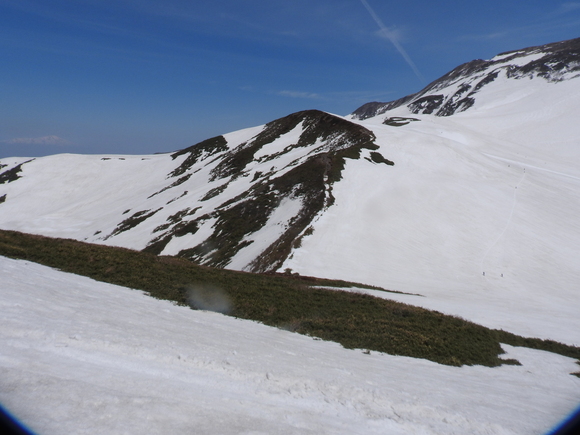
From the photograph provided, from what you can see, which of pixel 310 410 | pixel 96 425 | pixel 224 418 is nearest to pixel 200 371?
Answer: pixel 224 418

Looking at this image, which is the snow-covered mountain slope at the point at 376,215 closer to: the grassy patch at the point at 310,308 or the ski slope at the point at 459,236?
the ski slope at the point at 459,236

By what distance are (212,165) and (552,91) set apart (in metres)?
157

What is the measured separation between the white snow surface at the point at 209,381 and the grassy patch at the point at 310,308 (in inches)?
79.2

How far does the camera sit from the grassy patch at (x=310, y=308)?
17.2 m

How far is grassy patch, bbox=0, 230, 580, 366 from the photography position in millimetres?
17203

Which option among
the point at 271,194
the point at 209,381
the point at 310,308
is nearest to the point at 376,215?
the point at 271,194

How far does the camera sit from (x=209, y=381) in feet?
28.9

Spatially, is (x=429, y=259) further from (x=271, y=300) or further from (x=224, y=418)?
(x=224, y=418)

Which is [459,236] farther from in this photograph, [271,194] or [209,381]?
[209,381]

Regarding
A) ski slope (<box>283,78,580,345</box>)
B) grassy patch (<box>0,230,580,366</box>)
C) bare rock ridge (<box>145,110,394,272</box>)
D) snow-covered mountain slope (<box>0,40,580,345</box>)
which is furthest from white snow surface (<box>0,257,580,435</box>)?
bare rock ridge (<box>145,110,394,272</box>)

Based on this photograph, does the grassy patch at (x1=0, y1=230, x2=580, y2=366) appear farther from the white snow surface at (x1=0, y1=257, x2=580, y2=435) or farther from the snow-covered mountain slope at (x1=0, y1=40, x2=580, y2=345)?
the snow-covered mountain slope at (x1=0, y1=40, x2=580, y2=345)

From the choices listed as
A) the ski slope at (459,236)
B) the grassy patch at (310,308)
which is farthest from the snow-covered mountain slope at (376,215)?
the grassy patch at (310,308)

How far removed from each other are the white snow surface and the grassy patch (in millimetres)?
2011

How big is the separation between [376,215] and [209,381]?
38.5 meters
